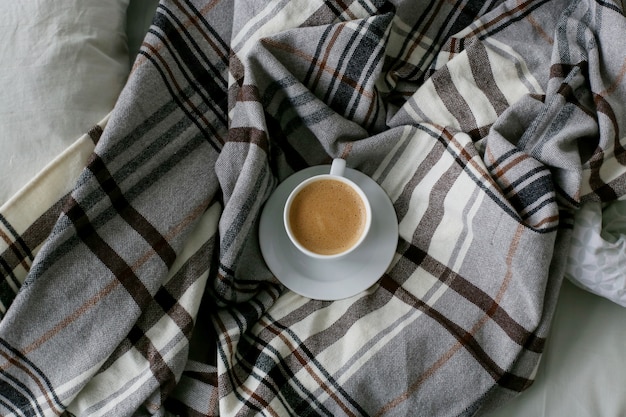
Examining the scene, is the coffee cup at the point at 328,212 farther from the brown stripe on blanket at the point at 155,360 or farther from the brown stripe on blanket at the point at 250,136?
the brown stripe on blanket at the point at 155,360

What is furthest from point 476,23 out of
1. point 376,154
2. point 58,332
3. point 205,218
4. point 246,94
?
point 58,332

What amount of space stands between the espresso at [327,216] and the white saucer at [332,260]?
0.03 meters

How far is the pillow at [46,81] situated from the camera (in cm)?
74

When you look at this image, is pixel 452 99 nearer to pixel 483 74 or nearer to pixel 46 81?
pixel 483 74

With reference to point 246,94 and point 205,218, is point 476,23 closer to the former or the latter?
point 246,94

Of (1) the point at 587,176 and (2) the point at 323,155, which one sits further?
(2) the point at 323,155

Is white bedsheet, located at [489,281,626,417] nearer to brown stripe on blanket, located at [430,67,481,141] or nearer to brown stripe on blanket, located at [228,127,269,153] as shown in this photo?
brown stripe on blanket, located at [430,67,481,141]

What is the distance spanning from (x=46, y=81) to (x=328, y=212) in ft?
1.30

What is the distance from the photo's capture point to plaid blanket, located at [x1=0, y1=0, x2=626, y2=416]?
728mm

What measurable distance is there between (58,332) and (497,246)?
55 centimetres

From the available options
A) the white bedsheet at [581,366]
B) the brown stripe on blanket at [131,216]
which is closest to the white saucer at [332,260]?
the brown stripe on blanket at [131,216]

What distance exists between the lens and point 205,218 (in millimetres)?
787

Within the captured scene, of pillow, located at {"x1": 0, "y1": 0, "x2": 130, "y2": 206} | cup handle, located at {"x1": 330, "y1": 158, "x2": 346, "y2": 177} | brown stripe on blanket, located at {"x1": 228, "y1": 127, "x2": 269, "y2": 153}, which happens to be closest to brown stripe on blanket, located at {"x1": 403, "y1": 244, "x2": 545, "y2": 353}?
cup handle, located at {"x1": 330, "y1": 158, "x2": 346, "y2": 177}

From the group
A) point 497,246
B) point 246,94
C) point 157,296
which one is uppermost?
point 246,94
